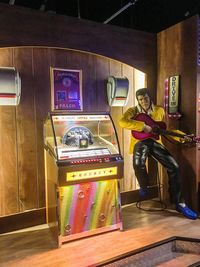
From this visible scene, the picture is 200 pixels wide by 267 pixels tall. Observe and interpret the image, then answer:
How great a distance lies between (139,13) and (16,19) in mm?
3083

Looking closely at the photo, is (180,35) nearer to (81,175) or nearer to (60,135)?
(60,135)

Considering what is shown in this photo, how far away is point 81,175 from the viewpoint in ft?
8.68

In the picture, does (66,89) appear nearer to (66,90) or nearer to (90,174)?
(66,90)

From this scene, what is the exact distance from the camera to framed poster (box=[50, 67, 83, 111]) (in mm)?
3312

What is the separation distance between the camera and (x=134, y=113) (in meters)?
3.52

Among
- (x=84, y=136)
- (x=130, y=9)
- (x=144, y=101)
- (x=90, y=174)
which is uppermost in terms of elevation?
(x=130, y=9)

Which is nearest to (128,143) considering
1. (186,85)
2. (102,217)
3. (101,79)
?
(101,79)

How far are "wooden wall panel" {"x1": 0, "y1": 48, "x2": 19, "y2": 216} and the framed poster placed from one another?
0.55 meters

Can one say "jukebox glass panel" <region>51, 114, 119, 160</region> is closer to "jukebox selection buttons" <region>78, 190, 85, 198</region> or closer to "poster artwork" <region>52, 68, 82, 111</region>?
"jukebox selection buttons" <region>78, 190, 85, 198</region>

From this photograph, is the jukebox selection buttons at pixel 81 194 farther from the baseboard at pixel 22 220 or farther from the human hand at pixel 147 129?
the human hand at pixel 147 129

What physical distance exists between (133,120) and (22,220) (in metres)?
1.96

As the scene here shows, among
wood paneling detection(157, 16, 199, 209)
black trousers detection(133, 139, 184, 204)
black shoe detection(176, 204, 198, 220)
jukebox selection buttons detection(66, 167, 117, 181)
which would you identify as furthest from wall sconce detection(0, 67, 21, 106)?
black shoe detection(176, 204, 198, 220)

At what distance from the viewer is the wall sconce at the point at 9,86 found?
2826mm

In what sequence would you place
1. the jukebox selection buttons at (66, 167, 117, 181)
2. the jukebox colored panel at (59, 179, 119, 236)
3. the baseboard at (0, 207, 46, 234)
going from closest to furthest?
the jukebox selection buttons at (66, 167, 117, 181)
the jukebox colored panel at (59, 179, 119, 236)
the baseboard at (0, 207, 46, 234)
